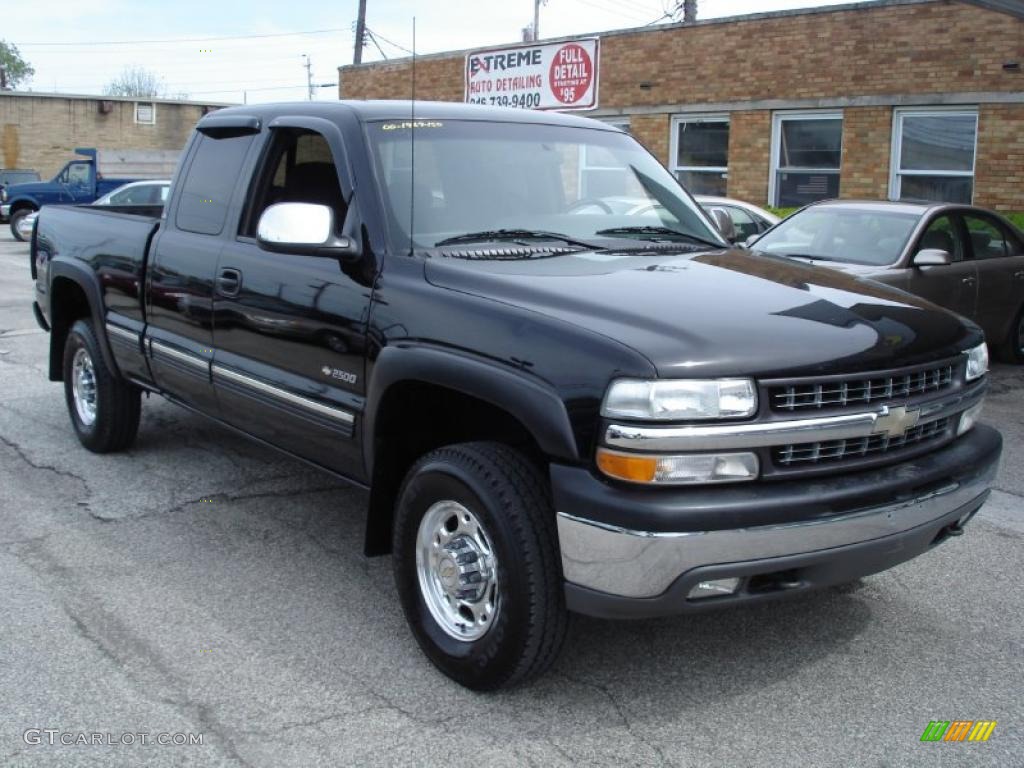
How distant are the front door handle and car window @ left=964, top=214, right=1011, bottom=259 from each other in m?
7.14

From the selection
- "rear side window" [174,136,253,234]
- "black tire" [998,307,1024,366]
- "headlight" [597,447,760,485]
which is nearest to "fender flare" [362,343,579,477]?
"headlight" [597,447,760,485]

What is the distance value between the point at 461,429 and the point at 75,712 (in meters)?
1.56

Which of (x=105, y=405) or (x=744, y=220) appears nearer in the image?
(x=105, y=405)

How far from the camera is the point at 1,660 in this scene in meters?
3.82

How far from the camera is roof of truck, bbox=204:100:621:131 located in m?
4.49

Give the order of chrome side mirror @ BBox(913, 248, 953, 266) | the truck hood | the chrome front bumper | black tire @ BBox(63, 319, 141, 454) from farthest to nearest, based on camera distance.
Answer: chrome side mirror @ BBox(913, 248, 953, 266), black tire @ BBox(63, 319, 141, 454), the truck hood, the chrome front bumper

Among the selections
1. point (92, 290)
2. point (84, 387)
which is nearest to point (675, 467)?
point (92, 290)

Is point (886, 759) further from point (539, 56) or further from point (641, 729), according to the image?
point (539, 56)

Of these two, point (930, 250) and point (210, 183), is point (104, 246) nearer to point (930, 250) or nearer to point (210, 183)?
point (210, 183)

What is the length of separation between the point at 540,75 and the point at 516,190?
16623 mm

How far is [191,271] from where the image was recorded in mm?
5078

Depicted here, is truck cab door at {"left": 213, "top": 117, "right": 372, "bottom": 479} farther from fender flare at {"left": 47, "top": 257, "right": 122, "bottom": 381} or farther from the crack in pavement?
fender flare at {"left": 47, "top": 257, "right": 122, "bottom": 381}

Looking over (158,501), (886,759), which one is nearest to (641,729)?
(886,759)
